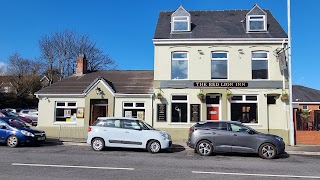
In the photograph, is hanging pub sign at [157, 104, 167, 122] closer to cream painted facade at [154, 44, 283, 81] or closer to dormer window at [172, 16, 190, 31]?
cream painted facade at [154, 44, 283, 81]

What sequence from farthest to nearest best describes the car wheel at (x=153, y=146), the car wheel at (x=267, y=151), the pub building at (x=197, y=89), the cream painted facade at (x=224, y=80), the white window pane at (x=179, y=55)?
the white window pane at (x=179, y=55), the pub building at (x=197, y=89), the cream painted facade at (x=224, y=80), the car wheel at (x=153, y=146), the car wheel at (x=267, y=151)

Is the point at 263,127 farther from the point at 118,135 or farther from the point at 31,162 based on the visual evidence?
the point at 31,162

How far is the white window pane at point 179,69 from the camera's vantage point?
64.1ft

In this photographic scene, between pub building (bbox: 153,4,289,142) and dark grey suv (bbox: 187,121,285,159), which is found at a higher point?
pub building (bbox: 153,4,289,142)

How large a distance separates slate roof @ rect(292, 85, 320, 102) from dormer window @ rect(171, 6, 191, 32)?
65.4ft

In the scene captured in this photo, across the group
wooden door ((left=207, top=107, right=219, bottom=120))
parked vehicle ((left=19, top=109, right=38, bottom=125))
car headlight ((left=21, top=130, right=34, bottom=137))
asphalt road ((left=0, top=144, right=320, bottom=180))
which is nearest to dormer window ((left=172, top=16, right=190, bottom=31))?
wooden door ((left=207, top=107, right=219, bottom=120))

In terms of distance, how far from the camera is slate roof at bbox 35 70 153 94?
20094mm

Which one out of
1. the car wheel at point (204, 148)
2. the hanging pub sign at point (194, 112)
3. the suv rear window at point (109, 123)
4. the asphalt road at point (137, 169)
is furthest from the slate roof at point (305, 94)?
the suv rear window at point (109, 123)

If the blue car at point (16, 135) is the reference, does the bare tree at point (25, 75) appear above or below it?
above

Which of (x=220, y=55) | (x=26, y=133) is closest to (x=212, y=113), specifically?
(x=220, y=55)

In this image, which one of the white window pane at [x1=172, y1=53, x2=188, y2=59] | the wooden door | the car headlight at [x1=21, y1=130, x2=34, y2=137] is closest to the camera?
the car headlight at [x1=21, y1=130, x2=34, y2=137]

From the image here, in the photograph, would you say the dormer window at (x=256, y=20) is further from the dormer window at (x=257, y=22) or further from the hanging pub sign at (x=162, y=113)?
the hanging pub sign at (x=162, y=113)

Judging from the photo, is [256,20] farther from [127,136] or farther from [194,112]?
[127,136]

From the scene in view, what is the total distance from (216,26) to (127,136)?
11273mm
